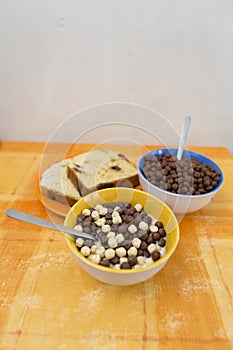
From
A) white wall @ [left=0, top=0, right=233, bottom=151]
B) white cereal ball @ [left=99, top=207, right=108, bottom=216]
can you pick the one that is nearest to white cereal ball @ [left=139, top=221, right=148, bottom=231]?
white cereal ball @ [left=99, top=207, right=108, bottom=216]

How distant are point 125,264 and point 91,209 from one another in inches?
8.3

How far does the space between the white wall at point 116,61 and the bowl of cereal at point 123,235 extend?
23.6 inches

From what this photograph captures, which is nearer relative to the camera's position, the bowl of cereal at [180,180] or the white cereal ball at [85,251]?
the white cereal ball at [85,251]

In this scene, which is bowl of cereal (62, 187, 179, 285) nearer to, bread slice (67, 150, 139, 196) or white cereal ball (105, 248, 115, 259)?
white cereal ball (105, 248, 115, 259)

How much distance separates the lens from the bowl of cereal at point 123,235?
64 centimetres

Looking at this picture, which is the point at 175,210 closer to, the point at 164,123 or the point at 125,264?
the point at 125,264

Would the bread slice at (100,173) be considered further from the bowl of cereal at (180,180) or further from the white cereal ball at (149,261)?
the white cereal ball at (149,261)

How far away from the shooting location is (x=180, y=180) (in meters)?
0.92

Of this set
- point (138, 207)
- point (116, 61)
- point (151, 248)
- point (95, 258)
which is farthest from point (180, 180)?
point (116, 61)

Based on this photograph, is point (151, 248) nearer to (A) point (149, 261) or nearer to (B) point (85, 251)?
(A) point (149, 261)

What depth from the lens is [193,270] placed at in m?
0.77

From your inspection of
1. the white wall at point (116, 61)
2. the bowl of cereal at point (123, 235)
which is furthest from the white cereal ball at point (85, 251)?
the white wall at point (116, 61)

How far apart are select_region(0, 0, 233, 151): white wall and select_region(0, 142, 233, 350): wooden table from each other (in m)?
0.58

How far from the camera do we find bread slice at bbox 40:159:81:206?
983 millimetres
